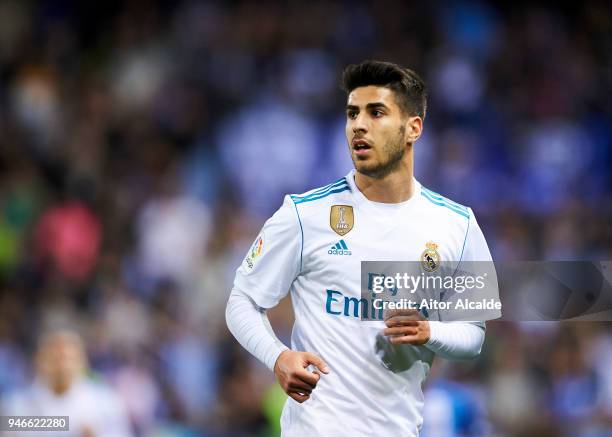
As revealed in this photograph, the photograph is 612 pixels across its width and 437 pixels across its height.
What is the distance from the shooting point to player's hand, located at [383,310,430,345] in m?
4.16

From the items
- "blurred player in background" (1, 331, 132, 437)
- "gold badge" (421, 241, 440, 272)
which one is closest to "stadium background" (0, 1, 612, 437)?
"blurred player in background" (1, 331, 132, 437)

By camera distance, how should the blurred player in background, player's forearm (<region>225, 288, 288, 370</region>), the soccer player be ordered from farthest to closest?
1. the blurred player in background
2. the soccer player
3. player's forearm (<region>225, 288, 288, 370</region>)

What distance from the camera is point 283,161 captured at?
35.8 feet

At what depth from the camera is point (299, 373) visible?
13.2 ft

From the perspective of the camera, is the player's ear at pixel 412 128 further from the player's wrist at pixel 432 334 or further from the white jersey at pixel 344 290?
the player's wrist at pixel 432 334

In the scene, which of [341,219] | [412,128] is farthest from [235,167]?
[341,219]

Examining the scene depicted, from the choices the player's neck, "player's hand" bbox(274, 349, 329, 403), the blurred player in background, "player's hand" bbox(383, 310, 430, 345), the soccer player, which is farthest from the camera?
the blurred player in background

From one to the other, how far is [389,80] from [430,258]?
2.53 feet

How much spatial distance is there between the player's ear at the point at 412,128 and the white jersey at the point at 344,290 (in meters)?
0.30

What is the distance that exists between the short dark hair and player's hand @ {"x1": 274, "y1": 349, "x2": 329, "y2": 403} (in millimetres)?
1205

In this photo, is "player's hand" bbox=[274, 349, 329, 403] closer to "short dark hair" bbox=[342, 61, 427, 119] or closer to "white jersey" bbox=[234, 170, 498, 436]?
"white jersey" bbox=[234, 170, 498, 436]

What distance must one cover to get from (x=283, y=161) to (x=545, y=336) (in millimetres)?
3378

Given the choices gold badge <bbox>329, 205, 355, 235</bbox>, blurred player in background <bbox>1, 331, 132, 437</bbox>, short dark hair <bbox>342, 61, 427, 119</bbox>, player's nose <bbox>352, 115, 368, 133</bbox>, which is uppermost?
short dark hair <bbox>342, 61, 427, 119</bbox>

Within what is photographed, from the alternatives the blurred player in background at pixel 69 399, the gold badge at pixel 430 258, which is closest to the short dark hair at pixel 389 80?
the gold badge at pixel 430 258
